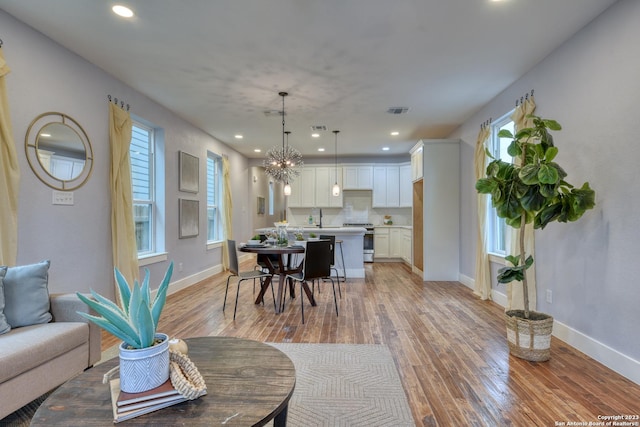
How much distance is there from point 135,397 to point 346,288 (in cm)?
420

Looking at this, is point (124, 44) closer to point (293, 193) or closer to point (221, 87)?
point (221, 87)

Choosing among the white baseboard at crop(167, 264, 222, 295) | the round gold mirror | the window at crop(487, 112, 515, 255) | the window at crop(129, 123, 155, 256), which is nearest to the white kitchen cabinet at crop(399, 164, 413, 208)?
the window at crop(487, 112, 515, 255)

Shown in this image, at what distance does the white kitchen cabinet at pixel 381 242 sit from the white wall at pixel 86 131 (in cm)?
514

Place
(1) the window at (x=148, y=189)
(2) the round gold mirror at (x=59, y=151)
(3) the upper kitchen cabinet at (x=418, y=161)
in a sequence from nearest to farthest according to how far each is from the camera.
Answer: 1. (2) the round gold mirror at (x=59, y=151)
2. (1) the window at (x=148, y=189)
3. (3) the upper kitchen cabinet at (x=418, y=161)

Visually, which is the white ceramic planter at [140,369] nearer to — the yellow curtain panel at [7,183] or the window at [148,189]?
the yellow curtain panel at [7,183]

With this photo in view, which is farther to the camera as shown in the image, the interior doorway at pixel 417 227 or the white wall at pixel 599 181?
the interior doorway at pixel 417 227

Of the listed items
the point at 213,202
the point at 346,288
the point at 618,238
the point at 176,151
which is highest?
the point at 176,151

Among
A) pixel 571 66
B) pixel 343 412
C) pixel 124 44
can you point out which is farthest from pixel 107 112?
pixel 571 66

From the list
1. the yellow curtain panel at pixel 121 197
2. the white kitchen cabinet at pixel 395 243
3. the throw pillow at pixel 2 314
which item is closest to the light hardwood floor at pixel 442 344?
the yellow curtain panel at pixel 121 197

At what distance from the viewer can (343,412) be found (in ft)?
6.22

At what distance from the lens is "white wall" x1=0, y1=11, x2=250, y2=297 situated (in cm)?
260

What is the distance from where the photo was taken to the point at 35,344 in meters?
1.83

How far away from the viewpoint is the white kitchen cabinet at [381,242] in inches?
318

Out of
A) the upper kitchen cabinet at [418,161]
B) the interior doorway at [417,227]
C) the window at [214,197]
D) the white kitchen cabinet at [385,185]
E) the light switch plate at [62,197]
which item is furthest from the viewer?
the white kitchen cabinet at [385,185]
